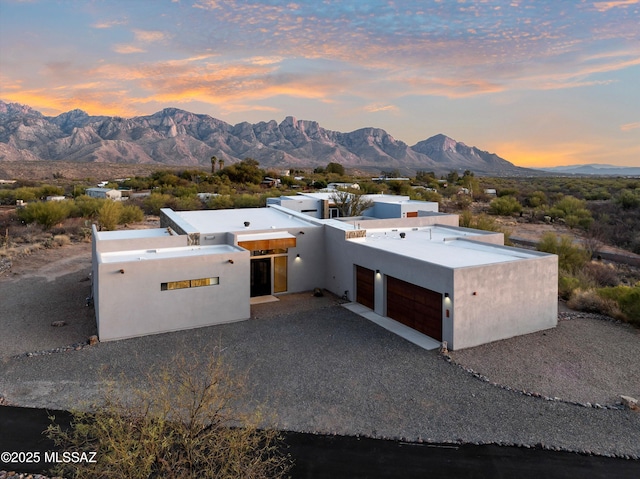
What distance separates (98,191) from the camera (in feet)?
142

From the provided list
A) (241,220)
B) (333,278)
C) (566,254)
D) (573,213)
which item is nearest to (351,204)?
(241,220)

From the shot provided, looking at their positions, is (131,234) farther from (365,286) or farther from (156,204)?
(156,204)

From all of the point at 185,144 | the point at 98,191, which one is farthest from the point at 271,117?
the point at 98,191

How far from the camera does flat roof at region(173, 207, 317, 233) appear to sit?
17.6 metres

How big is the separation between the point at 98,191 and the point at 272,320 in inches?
1452

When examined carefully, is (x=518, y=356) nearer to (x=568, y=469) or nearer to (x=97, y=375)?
(x=568, y=469)

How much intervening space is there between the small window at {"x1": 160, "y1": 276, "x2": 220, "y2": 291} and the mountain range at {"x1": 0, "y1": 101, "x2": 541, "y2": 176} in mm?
109760

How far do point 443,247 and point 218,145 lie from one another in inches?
5568

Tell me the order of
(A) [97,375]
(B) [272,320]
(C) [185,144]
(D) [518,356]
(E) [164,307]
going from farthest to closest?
(C) [185,144], (B) [272,320], (E) [164,307], (D) [518,356], (A) [97,375]

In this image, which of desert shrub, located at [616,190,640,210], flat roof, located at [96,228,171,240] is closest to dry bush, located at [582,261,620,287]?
flat roof, located at [96,228,171,240]

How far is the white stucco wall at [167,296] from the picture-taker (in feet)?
39.4

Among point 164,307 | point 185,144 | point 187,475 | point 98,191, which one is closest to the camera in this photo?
point 187,475

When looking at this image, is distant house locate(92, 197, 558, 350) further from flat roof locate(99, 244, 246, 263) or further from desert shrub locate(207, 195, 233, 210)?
desert shrub locate(207, 195, 233, 210)

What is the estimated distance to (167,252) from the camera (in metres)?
14.9
